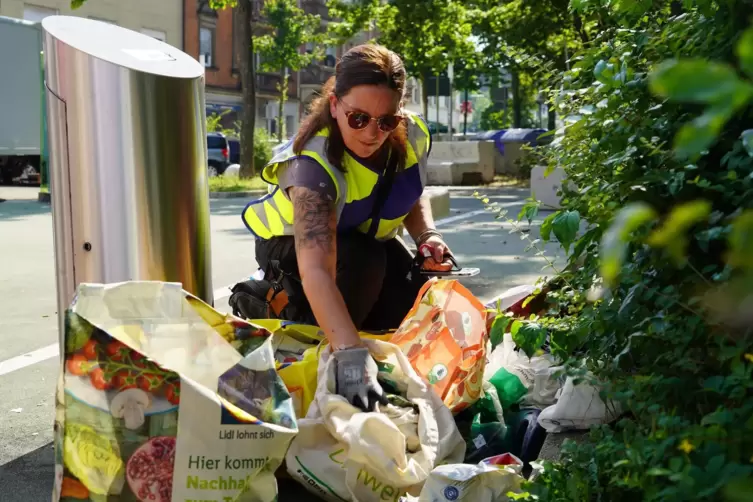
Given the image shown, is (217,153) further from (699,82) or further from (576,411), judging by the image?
(699,82)

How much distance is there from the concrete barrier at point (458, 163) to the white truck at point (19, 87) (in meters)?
8.85

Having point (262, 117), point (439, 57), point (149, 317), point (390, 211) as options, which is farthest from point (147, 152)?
point (262, 117)

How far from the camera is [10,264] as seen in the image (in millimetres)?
8352

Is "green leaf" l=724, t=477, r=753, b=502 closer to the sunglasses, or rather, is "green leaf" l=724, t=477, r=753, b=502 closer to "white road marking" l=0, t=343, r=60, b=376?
the sunglasses

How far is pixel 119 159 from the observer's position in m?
3.02

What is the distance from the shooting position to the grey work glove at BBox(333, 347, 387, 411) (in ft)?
8.77

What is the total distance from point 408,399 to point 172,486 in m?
0.86

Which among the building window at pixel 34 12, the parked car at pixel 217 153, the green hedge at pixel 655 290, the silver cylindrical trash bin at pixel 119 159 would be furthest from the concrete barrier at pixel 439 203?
the building window at pixel 34 12

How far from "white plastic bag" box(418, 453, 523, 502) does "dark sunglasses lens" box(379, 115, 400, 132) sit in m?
1.30

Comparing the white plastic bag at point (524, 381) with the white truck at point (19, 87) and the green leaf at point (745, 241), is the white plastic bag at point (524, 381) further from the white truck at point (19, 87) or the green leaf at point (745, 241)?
the white truck at point (19, 87)

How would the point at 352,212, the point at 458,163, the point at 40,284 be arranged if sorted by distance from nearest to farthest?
1. the point at 352,212
2. the point at 40,284
3. the point at 458,163

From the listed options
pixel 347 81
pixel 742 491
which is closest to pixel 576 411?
pixel 347 81

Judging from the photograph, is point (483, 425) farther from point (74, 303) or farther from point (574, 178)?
point (74, 303)

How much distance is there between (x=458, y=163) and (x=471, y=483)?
69.8ft
